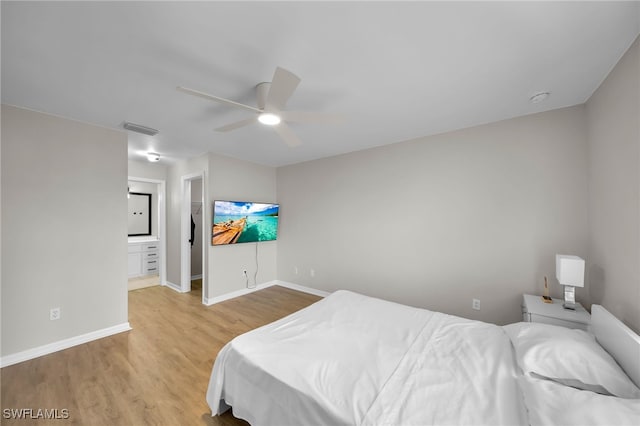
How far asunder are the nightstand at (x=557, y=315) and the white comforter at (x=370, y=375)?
477 mm

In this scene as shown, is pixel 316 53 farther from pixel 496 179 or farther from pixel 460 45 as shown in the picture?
pixel 496 179

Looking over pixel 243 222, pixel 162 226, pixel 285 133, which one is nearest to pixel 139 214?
pixel 162 226

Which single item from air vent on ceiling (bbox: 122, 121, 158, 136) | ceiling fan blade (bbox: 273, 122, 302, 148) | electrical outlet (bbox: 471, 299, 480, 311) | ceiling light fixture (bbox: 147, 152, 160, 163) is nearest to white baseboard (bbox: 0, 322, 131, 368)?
air vent on ceiling (bbox: 122, 121, 158, 136)

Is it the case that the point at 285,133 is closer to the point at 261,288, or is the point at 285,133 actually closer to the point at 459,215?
the point at 459,215

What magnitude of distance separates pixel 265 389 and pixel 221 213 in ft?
9.90

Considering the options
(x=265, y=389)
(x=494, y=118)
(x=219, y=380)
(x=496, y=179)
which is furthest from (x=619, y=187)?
(x=219, y=380)

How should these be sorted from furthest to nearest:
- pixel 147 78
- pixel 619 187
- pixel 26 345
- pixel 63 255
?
1. pixel 63 255
2. pixel 26 345
3. pixel 147 78
4. pixel 619 187

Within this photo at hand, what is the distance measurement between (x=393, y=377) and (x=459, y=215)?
7.50 ft

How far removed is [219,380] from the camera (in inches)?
62.4

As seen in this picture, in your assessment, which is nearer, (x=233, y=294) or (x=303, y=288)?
(x=233, y=294)

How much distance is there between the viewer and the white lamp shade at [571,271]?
6.46ft

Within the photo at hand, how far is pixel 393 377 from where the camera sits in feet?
4.27

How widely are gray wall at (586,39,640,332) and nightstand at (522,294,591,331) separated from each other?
181 mm

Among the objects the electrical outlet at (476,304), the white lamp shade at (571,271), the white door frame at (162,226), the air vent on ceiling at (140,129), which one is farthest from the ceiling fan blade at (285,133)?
the white door frame at (162,226)
